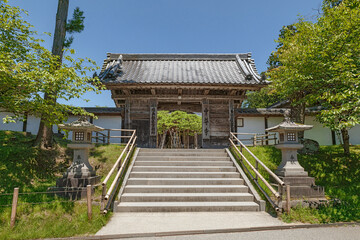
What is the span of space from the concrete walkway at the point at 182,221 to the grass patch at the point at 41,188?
47 centimetres

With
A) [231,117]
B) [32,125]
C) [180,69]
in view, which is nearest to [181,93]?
[180,69]

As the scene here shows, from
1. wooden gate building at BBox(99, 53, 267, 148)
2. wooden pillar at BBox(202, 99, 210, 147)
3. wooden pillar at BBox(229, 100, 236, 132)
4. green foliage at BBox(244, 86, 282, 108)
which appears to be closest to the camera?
wooden gate building at BBox(99, 53, 267, 148)

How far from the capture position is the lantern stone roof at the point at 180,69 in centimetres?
1277

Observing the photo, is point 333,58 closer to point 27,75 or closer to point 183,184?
point 183,184

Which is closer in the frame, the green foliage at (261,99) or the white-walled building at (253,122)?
the white-walled building at (253,122)

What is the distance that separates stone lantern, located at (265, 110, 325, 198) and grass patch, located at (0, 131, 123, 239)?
603 cm

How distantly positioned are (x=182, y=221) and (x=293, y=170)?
446 centimetres

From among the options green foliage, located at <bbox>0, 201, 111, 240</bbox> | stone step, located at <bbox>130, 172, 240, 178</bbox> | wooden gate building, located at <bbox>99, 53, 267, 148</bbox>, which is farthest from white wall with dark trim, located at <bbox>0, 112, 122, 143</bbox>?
green foliage, located at <bbox>0, 201, 111, 240</bbox>

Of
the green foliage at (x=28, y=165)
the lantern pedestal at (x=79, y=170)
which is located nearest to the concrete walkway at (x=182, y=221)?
the lantern pedestal at (x=79, y=170)

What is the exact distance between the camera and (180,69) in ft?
50.4

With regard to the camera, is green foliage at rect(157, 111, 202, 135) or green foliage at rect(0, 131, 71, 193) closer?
green foliage at rect(0, 131, 71, 193)

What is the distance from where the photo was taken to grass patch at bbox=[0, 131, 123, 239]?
4.90 meters

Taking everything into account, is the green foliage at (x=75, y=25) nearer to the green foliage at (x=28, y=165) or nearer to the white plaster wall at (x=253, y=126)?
the green foliage at (x=28, y=165)

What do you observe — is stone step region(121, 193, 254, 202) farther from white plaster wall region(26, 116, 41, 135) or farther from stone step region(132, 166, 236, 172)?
white plaster wall region(26, 116, 41, 135)
